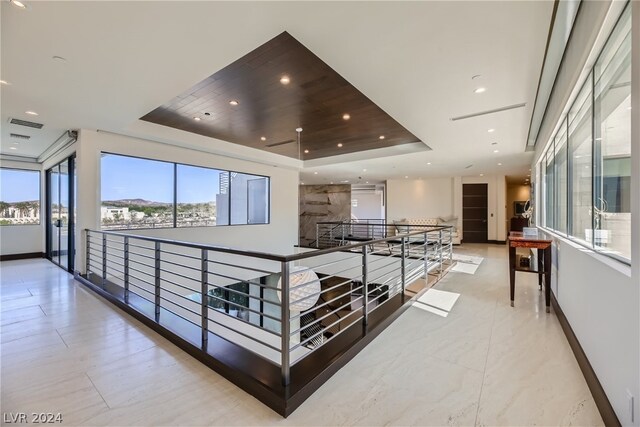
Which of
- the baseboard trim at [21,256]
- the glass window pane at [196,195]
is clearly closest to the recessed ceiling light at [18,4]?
the glass window pane at [196,195]

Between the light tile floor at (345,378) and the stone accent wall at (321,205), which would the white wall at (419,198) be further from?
the light tile floor at (345,378)

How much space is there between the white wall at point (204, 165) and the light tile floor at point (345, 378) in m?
2.22

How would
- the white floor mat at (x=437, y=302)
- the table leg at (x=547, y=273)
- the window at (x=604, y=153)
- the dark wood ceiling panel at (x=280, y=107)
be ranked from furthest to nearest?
1. the white floor mat at (x=437, y=302)
2. the table leg at (x=547, y=273)
3. the dark wood ceiling panel at (x=280, y=107)
4. the window at (x=604, y=153)

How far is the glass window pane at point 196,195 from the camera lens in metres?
6.14

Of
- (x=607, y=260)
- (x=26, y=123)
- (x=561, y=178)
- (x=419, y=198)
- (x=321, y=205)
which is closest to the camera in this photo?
(x=607, y=260)

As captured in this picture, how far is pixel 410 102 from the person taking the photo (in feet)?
11.7

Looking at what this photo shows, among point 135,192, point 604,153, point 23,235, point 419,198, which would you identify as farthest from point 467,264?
point 23,235

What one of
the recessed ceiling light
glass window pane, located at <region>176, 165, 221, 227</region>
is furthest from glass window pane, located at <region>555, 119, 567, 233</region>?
glass window pane, located at <region>176, 165, 221, 227</region>

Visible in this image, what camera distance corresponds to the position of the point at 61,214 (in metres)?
5.91

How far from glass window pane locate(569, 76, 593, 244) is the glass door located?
7.56 metres

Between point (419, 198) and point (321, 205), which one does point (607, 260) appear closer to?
point (419, 198)

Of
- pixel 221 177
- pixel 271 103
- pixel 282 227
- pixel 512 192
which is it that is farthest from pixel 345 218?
pixel 271 103

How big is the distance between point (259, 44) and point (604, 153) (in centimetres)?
283

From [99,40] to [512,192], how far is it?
16941 millimetres
